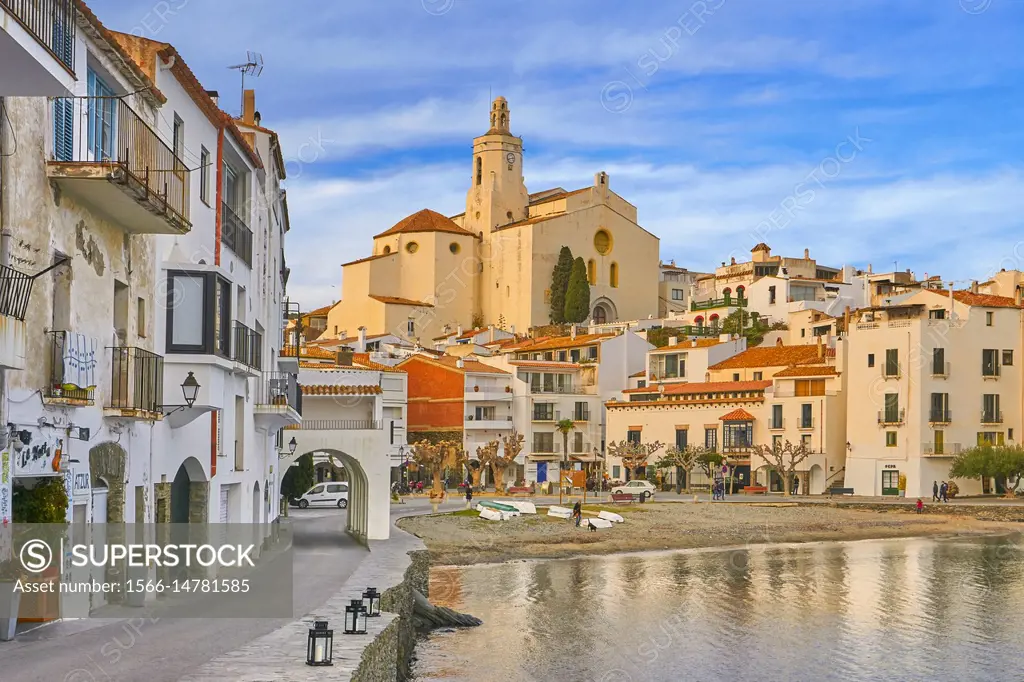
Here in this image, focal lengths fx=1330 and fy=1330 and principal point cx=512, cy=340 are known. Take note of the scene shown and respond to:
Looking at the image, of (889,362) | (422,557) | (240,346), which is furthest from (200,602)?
(889,362)

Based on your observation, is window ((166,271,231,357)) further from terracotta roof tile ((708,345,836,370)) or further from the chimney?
terracotta roof tile ((708,345,836,370))

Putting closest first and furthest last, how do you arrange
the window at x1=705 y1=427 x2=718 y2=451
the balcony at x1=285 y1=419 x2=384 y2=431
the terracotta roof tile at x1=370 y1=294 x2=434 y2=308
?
1. the balcony at x1=285 y1=419 x2=384 y2=431
2. the window at x1=705 y1=427 x2=718 y2=451
3. the terracotta roof tile at x1=370 y1=294 x2=434 y2=308

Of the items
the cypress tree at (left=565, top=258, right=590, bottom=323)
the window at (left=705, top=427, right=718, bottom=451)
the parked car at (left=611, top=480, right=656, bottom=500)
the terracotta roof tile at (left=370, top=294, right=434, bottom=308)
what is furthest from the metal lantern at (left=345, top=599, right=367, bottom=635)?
the terracotta roof tile at (left=370, top=294, right=434, bottom=308)

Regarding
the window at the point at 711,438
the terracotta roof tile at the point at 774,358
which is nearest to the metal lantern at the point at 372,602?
the window at the point at 711,438

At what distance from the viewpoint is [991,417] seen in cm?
7650

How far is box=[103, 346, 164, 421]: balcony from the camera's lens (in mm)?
17828

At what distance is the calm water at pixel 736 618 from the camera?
26.6 meters

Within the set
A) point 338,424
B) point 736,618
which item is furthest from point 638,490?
point 736,618

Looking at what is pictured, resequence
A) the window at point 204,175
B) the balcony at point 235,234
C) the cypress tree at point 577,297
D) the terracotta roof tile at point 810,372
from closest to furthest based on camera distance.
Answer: the window at point 204,175
the balcony at point 235,234
the terracotta roof tile at point 810,372
the cypress tree at point 577,297

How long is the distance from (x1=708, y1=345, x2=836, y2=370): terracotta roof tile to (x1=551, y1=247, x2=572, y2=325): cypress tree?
35821 millimetres

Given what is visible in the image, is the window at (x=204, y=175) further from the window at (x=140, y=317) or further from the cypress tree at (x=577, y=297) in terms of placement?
the cypress tree at (x=577, y=297)

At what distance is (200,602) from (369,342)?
93.4 meters

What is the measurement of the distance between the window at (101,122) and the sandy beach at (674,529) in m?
28.3

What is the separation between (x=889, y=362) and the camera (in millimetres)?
75812
